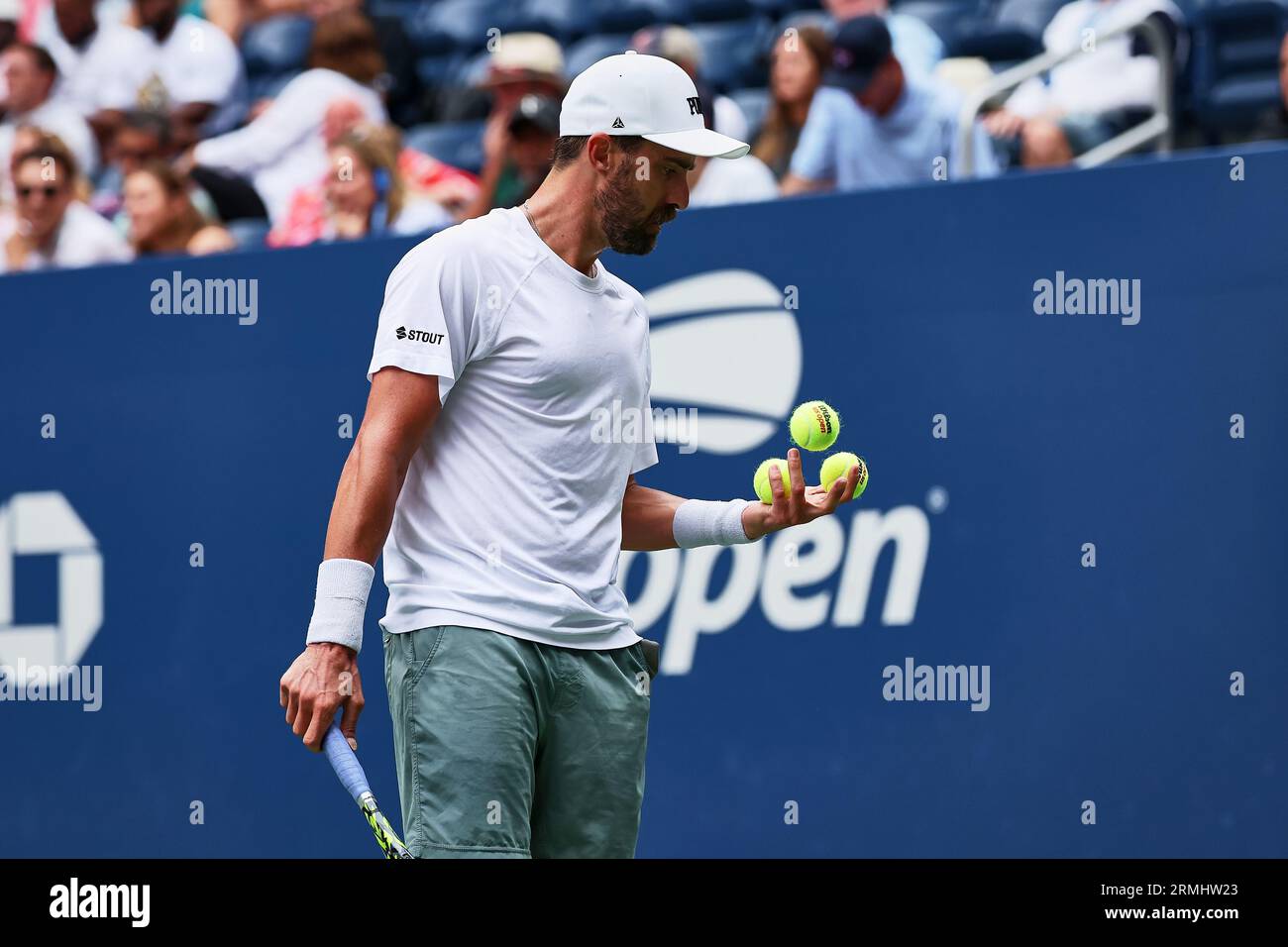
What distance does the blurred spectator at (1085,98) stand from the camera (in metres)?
5.52

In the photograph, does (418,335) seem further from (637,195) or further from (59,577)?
(59,577)

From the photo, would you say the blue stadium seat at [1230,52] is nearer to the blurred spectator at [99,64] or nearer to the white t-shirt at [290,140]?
the white t-shirt at [290,140]

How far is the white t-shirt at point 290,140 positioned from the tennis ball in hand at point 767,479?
4361 millimetres

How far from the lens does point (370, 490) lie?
3221mm

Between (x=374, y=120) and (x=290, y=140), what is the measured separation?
1.21ft

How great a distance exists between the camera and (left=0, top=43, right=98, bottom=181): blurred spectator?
28.1 ft

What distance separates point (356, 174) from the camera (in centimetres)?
655

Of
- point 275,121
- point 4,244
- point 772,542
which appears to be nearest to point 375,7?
point 275,121

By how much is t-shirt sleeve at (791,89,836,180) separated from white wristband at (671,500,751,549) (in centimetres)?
267

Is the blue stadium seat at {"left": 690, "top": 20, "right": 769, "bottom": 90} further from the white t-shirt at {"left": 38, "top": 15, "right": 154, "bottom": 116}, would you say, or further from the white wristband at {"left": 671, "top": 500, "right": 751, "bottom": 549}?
the white wristband at {"left": 671, "top": 500, "right": 751, "bottom": 549}

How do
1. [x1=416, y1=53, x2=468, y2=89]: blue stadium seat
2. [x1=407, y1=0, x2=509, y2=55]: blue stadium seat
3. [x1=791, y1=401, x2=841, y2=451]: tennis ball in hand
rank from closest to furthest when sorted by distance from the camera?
[x1=791, y1=401, x2=841, y2=451]: tennis ball in hand < [x1=416, y1=53, x2=468, y2=89]: blue stadium seat < [x1=407, y1=0, x2=509, y2=55]: blue stadium seat

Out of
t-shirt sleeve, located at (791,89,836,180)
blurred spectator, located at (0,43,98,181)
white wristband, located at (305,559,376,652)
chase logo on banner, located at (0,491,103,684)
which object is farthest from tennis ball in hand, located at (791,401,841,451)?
blurred spectator, located at (0,43,98,181)

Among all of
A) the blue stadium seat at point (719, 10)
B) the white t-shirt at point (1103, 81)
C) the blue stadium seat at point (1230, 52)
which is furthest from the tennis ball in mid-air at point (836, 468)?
the blue stadium seat at point (719, 10)

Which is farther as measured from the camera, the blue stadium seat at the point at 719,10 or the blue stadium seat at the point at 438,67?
the blue stadium seat at the point at 438,67
